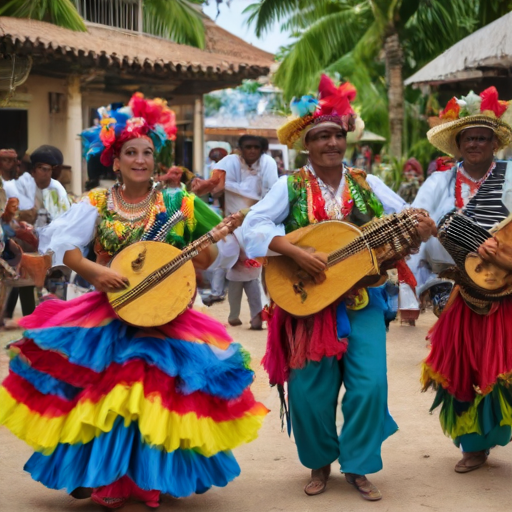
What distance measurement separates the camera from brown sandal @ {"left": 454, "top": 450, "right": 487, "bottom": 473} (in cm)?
582

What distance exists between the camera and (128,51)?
20.0 meters

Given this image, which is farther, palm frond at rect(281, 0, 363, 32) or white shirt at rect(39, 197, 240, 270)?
palm frond at rect(281, 0, 363, 32)

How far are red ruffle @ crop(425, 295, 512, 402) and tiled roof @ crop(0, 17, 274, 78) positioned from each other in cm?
1128

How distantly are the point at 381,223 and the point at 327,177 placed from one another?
49 centimetres

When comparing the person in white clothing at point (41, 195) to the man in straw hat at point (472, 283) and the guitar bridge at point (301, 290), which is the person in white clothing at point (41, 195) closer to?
the man in straw hat at point (472, 283)

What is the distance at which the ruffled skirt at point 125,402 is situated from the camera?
4.86m

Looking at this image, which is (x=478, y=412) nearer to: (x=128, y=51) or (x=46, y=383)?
(x=46, y=383)

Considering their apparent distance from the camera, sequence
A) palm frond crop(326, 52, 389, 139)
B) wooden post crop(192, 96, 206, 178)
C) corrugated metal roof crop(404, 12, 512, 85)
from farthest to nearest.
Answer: palm frond crop(326, 52, 389, 139) → wooden post crop(192, 96, 206, 178) → corrugated metal roof crop(404, 12, 512, 85)

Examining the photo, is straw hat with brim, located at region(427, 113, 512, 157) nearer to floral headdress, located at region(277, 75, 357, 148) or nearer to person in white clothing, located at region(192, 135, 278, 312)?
floral headdress, located at region(277, 75, 357, 148)

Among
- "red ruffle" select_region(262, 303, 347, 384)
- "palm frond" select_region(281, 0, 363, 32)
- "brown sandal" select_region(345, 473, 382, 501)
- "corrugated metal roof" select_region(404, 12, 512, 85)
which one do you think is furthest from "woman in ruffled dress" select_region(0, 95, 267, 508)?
"palm frond" select_region(281, 0, 363, 32)

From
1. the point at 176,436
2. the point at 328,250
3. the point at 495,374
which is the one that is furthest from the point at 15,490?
the point at 495,374

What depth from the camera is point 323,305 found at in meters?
5.26

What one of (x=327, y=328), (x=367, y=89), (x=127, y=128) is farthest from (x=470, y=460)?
(x=367, y=89)

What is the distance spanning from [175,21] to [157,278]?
20.4 metres
